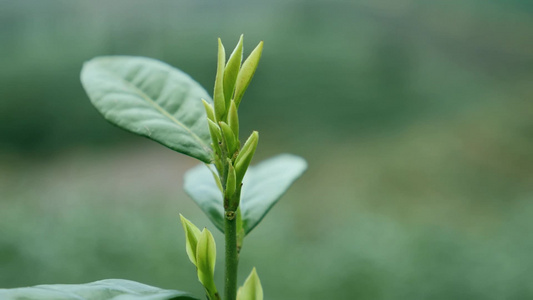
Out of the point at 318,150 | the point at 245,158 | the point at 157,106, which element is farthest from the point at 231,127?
the point at 318,150

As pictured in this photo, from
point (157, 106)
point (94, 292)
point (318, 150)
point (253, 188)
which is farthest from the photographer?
point (318, 150)

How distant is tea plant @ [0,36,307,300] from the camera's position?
16.4 inches

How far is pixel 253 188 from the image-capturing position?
2.19 feet

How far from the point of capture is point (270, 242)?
2.71m

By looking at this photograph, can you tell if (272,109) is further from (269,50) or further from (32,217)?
(32,217)

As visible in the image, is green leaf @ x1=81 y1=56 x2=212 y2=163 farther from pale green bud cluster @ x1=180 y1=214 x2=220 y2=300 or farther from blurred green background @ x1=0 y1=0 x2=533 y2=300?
blurred green background @ x1=0 y1=0 x2=533 y2=300

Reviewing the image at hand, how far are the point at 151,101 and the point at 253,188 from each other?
0.18 metres

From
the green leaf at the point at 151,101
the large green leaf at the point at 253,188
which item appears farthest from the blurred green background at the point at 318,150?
the green leaf at the point at 151,101

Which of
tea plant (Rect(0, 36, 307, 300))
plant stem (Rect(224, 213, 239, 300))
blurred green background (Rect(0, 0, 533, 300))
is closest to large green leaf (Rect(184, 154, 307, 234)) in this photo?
tea plant (Rect(0, 36, 307, 300))

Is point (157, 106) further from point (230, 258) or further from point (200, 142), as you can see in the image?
point (230, 258)

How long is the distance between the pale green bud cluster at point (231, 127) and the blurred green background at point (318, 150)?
6.61ft

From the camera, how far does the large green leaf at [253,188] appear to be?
567mm

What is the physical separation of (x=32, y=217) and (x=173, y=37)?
189 centimetres

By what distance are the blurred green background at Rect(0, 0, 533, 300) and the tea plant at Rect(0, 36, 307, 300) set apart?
1856 millimetres
